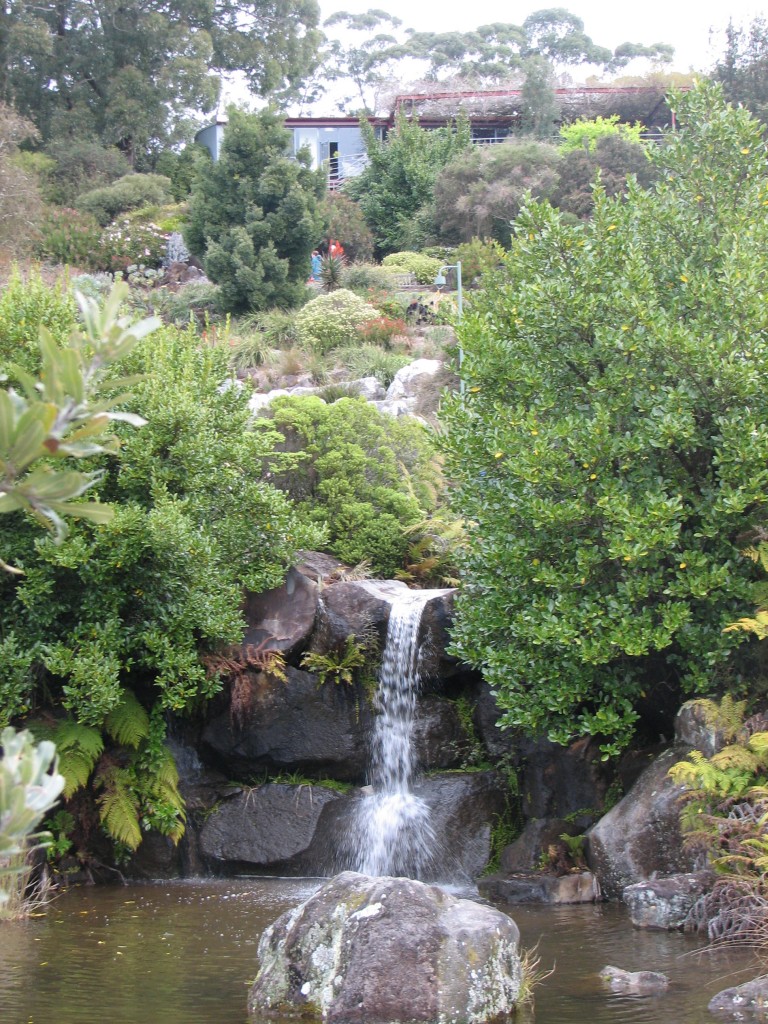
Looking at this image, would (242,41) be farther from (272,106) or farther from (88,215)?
(272,106)

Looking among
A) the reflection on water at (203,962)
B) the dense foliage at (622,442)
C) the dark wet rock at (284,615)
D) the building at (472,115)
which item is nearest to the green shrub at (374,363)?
the dark wet rock at (284,615)

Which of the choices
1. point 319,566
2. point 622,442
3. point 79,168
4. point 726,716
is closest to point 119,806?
point 319,566

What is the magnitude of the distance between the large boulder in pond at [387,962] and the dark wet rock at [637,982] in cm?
71

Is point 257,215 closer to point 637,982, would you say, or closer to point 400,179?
point 400,179

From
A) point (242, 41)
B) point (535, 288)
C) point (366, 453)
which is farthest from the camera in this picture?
point (242, 41)

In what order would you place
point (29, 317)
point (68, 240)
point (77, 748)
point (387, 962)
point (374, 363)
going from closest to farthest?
1. point (387, 962)
2. point (77, 748)
3. point (29, 317)
4. point (374, 363)
5. point (68, 240)

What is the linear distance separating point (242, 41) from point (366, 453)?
116 ft

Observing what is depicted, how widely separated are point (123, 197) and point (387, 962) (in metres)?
32.2

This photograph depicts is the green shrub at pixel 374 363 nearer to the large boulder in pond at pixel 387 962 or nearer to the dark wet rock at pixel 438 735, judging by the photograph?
the dark wet rock at pixel 438 735

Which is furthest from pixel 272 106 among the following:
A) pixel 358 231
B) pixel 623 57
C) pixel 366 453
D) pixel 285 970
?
pixel 623 57

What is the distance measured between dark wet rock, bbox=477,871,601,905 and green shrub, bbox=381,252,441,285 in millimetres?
22350

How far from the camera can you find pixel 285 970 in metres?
6.49

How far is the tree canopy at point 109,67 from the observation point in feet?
132

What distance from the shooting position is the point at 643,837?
30.2ft
